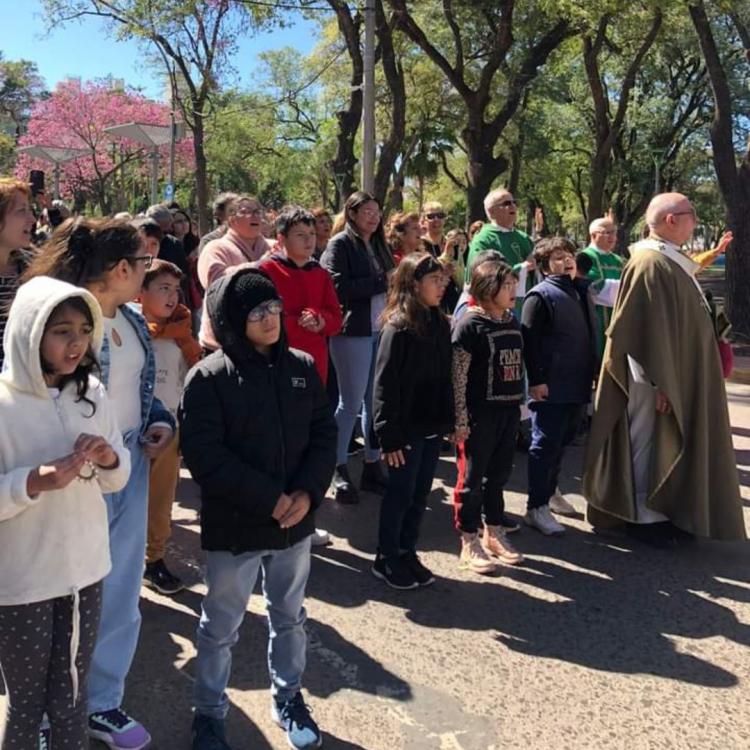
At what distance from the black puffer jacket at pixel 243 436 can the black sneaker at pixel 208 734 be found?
60 centimetres

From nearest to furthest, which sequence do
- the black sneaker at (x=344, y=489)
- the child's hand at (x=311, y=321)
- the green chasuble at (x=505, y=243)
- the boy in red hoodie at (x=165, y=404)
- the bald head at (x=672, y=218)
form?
the boy in red hoodie at (x=165, y=404) < the child's hand at (x=311, y=321) < the bald head at (x=672, y=218) < the black sneaker at (x=344, y=489) < the green chasuble at (x=505, y=243)

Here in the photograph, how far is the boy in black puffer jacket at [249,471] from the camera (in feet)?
8.22

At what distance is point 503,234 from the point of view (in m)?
5.99

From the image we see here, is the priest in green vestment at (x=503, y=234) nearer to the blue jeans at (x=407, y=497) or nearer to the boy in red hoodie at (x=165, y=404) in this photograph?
the blue jeans at (x=407, y=497)

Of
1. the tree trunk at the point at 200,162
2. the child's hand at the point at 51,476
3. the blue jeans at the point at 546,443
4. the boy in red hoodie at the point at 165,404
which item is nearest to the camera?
the child's hand at the point at 51,476

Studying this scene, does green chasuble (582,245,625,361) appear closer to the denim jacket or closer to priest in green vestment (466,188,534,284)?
priest in green vestment (466,188,534,284)

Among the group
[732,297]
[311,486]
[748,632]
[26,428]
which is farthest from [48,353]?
[732,297]

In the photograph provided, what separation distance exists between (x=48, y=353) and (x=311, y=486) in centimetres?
97

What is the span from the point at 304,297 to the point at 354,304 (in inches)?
27.3

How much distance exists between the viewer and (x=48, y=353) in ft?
6.80

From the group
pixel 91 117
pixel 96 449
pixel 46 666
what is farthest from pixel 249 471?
pixel 91 117

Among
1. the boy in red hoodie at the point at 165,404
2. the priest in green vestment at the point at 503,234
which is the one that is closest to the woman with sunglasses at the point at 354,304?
the priest in green vestment at the point at 503,234

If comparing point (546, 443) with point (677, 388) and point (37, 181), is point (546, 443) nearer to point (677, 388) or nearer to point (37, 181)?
point (677, 388)

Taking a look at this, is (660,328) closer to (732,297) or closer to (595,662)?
(595,662)
